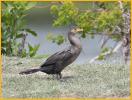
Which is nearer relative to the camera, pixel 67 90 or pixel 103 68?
pixel 67 90

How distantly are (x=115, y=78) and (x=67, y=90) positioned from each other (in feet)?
2.99

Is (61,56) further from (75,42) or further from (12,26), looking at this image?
(12,26)

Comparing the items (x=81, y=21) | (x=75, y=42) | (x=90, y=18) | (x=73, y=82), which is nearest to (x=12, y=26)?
(x=81, y=21)

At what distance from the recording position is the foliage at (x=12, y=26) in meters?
9.42

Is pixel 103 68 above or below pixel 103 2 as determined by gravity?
below

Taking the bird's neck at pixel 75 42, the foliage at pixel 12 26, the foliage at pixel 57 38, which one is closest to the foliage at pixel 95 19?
the foliage at pixel 57 38

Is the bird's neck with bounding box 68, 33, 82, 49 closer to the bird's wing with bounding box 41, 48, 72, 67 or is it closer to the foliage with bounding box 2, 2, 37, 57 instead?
the bird's wing with bounding box 41, 48, 72, 67

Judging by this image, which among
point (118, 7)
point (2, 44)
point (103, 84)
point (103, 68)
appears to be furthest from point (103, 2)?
point (103, 84)

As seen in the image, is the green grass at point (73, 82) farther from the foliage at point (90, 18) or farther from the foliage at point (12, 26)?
the foliage at point (90, 18)

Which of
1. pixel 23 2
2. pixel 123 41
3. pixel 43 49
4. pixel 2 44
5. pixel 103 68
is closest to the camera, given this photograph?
pixel 103 68

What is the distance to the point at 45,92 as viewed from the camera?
19.9 ft

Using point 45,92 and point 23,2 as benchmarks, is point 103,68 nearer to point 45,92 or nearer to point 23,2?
point 45,92

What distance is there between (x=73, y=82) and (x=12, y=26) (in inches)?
130

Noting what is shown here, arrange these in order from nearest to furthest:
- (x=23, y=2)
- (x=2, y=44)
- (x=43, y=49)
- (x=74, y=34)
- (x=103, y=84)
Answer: (x=103, y=84) → (x=74, y=34) → (x=2, y=44) → (x=23, y=2) → (x=43, y=49)
